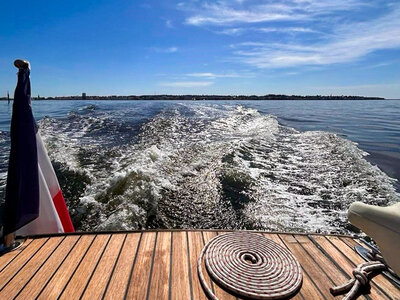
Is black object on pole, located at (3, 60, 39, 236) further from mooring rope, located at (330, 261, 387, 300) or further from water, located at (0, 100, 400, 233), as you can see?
mooring rope, located at (330, 261, 387, 300)

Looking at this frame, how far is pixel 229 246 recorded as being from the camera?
2809 millimetres

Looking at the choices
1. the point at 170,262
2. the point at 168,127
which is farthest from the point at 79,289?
the point at 168,127

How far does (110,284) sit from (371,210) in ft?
7.46

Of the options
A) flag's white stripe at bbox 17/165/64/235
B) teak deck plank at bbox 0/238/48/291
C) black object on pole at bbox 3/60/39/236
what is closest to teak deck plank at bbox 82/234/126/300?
teak deck plank at bbox 0/238/48/291

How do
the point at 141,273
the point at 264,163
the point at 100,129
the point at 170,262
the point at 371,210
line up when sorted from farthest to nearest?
the point at 100,129
the point at 264,163
the point at 170,262
the point at 141,273
the point at 371,210

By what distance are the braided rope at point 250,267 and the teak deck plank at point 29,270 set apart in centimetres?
161

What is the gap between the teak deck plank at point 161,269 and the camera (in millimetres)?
2133

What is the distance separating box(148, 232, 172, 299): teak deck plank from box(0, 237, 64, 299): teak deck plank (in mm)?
1150

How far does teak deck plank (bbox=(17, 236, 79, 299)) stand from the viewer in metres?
2.10

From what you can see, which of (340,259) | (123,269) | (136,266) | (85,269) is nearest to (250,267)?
(340,259)

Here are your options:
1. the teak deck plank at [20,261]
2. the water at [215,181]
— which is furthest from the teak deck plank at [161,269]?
the water at [215,181]

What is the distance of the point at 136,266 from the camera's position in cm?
246

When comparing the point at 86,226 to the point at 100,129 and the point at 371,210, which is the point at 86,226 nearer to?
the point at 371,210

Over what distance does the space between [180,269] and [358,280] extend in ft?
5.62
